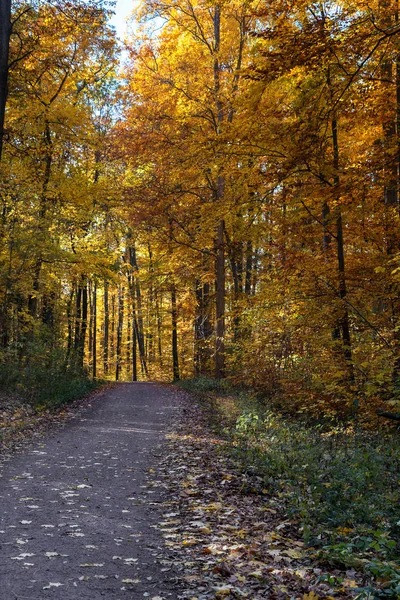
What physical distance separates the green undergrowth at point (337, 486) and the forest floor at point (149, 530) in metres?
0.14

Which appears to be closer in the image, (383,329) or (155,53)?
(383,329)

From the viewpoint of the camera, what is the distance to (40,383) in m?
14.6

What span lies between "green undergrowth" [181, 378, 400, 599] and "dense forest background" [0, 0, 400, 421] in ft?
3.13

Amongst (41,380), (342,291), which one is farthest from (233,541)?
(41,380)

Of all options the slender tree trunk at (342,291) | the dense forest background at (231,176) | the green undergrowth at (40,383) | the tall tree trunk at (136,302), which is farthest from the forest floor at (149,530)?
the tall tree trunk at (136,302)

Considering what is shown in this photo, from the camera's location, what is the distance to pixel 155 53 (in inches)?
734

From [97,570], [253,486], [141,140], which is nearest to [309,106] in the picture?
[253,486]

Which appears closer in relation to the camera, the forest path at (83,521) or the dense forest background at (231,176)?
the forest path at (83,521)

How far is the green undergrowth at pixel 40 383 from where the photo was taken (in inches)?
531

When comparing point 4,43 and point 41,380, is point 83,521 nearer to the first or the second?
point 4,43

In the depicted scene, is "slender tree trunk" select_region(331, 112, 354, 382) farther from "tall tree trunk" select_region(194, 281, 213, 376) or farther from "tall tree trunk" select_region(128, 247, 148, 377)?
"tall tree trunk" select_region(128, 247, 148, 377)

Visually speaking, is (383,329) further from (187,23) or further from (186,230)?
(187,23)

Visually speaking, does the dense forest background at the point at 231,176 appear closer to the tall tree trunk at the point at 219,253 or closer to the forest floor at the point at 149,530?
the tall tree trunk at the point at 219,253

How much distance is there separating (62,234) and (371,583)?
17.9 meters
